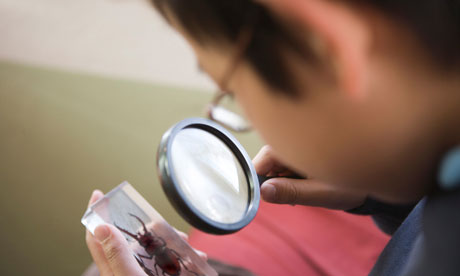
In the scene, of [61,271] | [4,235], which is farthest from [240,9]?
[4,235]

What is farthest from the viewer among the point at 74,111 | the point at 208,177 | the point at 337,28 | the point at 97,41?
the point at 97,41

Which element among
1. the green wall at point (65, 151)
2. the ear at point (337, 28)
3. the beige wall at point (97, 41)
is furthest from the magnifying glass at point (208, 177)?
the beige wall at point (97, 41)

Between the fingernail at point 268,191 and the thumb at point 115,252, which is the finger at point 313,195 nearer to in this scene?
the fingernail at point 268,191

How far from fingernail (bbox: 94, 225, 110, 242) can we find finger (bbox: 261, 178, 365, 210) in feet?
1.01

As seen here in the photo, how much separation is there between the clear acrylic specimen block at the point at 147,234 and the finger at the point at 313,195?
21 cm

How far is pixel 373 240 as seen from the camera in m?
1.14

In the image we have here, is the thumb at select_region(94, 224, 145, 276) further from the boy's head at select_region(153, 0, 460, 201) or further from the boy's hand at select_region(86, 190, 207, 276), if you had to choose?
Answer: the boy's head at select_region(153, 0, 460, 201)

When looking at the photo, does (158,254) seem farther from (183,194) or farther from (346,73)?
(346,73)

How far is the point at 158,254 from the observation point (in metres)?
0.82

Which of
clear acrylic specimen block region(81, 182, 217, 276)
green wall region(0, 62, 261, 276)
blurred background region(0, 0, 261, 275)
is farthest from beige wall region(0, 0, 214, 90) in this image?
clear acrylic specimen block region(81, 182, 217, 276)

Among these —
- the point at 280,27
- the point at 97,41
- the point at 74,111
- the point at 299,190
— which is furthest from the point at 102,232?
the point at 97,41

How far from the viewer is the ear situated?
1.10 feet

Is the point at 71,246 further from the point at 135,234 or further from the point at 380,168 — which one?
the point at 380,168

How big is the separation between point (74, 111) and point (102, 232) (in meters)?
1.39
